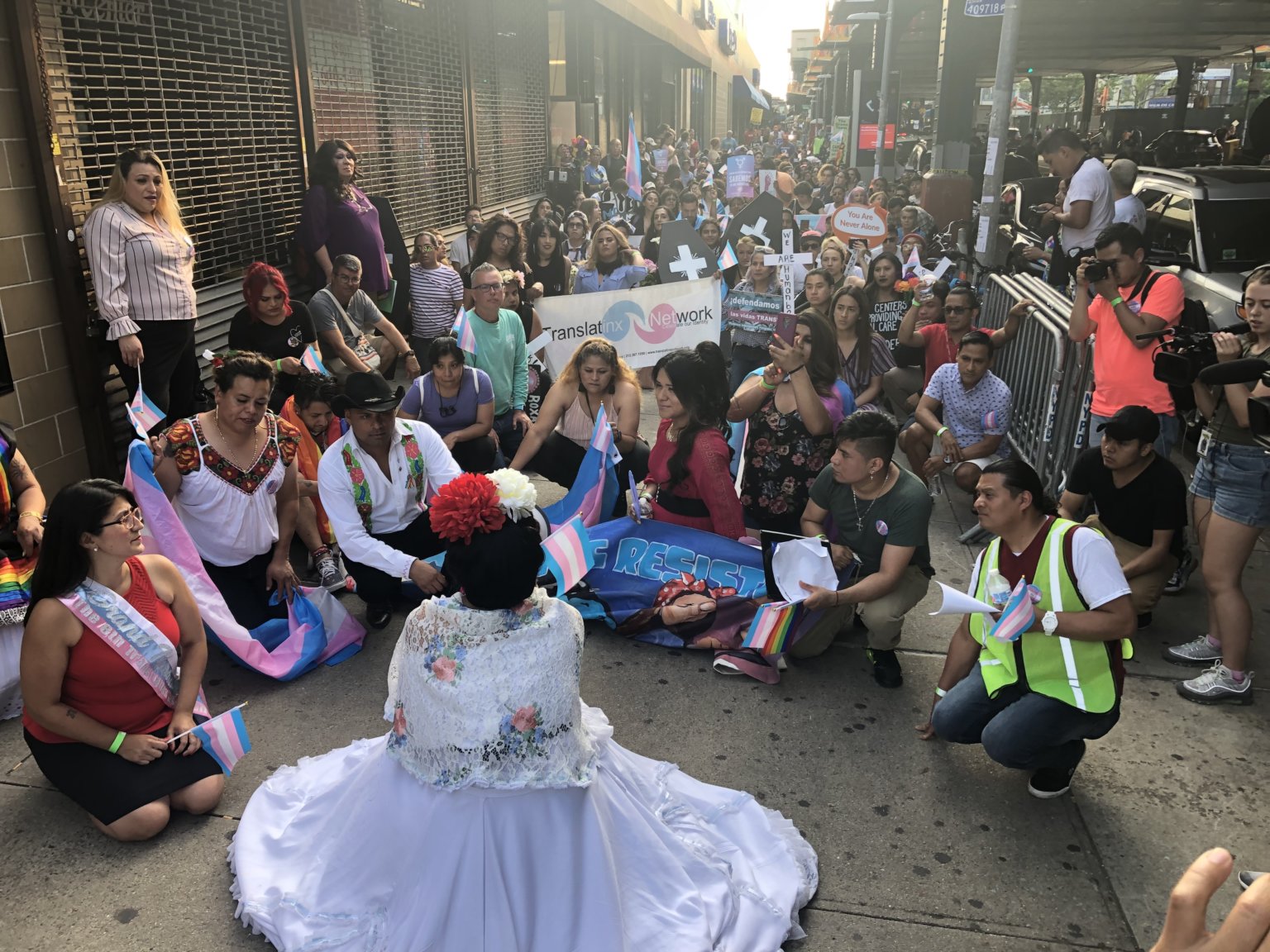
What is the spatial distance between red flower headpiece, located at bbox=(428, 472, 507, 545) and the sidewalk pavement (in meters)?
1.45

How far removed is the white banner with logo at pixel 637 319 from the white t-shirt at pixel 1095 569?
4.70 m

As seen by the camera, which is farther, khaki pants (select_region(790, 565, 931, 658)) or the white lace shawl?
khaki pants (select_region(790, 565, 931, 658))

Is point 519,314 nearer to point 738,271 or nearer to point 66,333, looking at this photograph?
point 738,271

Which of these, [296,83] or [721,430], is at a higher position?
[296,83]

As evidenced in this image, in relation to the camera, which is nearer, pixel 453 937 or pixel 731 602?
pixel 453 937

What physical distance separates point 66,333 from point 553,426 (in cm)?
290

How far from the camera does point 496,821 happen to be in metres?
2.87

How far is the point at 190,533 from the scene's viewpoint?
4.98 metres

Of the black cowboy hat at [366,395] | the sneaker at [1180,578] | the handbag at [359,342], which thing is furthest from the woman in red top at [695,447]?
the handbag at [359,342]

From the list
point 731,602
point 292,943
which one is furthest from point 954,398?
point 292,943

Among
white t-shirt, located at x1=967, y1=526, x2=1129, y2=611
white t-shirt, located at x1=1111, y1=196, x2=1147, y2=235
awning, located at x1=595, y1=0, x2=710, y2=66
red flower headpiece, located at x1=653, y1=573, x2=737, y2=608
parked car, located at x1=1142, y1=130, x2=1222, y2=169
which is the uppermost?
awning, located at x1=595, y1=0, x2=710, y2=66

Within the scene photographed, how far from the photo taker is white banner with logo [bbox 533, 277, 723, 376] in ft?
26.1

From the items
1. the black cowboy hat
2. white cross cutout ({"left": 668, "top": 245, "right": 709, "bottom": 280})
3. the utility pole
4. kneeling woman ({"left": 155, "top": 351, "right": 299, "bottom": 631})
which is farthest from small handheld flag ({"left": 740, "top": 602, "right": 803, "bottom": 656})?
the utility pole

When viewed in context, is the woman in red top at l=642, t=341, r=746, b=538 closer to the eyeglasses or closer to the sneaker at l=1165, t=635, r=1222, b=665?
the sneaker at l=1165, t=635, r=1222, b=665
